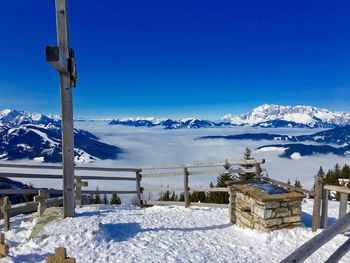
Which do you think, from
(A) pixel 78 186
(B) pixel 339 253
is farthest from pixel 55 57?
(B) pixel 339 253

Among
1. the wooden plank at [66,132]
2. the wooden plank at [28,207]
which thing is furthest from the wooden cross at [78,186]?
the wooden plank at [66,132]

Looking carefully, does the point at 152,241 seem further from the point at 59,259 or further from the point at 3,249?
the point at 59,259

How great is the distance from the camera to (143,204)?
13484 millimetres

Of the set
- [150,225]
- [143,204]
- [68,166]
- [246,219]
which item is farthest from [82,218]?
[143,204]

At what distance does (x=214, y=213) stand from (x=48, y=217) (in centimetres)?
509

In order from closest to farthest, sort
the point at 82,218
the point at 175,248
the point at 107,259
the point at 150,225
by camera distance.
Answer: the point at 107,259, the point at 175,248, the point at 82,218, the point at 150,225

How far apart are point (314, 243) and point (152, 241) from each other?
16.2 feet

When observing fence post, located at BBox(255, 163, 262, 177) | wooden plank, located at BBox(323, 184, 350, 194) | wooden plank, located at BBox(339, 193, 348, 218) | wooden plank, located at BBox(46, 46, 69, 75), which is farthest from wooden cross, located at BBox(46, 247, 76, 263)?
fence post, located at BBox(255, 163, 262, 177)

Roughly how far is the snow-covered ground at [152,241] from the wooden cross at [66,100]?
24.0 inches

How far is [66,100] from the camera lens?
815cm

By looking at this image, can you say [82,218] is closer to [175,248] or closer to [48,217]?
[48,217]

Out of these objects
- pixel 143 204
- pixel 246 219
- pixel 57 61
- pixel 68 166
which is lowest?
pixel 143 204

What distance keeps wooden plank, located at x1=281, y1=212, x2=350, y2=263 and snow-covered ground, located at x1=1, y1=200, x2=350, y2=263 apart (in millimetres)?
3732

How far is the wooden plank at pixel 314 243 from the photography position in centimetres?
303
